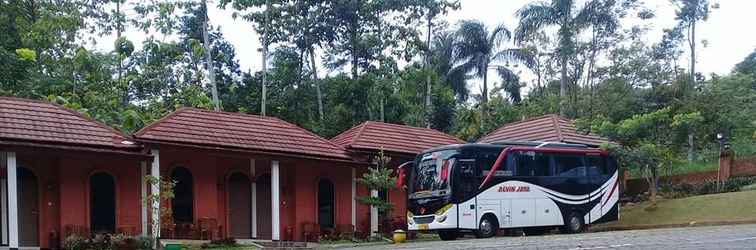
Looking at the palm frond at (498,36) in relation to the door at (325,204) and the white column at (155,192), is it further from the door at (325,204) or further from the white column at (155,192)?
the white column at (155,192)

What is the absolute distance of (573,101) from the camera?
122 feet

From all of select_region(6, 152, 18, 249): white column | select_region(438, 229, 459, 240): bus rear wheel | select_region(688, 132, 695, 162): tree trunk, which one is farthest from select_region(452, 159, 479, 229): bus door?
select_region(6, 152, 18, 249): white column

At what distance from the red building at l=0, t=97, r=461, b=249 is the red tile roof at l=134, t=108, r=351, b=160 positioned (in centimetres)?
4

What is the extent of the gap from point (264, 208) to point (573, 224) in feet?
30.5

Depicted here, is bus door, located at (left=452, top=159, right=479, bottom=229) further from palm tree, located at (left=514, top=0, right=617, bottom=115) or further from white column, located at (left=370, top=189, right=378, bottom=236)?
palm tree, located at (left=514, top=0, right=617, bottom=115)

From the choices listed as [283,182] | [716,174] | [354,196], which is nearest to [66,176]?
[283,182]

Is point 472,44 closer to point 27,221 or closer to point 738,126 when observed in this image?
point 738,126

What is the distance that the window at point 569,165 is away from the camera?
22047 millimetres

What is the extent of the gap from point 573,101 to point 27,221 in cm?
2626

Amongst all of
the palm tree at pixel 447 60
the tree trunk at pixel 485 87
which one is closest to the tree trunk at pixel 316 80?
the palm tree at pixel 447 60

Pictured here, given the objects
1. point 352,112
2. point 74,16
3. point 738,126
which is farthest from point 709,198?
point 74,16

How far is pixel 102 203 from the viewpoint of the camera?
1967 cm

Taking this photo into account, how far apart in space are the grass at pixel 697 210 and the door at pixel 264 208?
11.1m

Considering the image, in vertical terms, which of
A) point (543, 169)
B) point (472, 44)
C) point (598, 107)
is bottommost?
point (543, 169)
